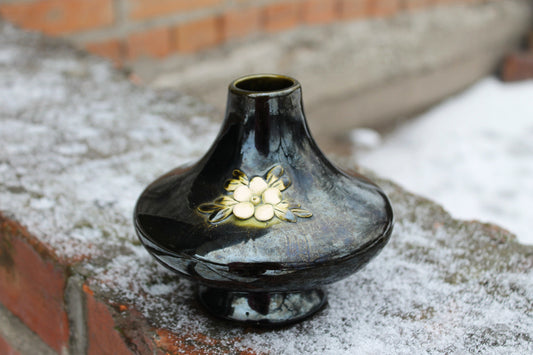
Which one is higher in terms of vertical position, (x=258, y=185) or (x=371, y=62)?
(x=258, y=185)

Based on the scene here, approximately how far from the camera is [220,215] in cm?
74

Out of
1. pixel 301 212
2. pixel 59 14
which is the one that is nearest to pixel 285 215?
pixel 301 212

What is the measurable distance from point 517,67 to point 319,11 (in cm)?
157

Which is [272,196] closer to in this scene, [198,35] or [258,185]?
[258,185]

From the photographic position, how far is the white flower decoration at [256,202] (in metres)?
0.73

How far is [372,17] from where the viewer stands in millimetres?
3018

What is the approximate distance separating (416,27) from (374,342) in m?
2.73

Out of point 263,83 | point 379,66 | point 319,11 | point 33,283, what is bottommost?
point 379,66

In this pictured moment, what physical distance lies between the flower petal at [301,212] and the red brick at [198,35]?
5.75 feet

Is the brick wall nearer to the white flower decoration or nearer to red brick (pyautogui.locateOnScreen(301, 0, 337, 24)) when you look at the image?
red brick (pyautogui.locateOnScreen(301, 0, 337, 24))

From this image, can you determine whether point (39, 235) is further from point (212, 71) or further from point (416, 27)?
point (416, 27)

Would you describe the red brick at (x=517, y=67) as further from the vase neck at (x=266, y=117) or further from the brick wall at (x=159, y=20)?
the vase neck at (x=266, y=117)

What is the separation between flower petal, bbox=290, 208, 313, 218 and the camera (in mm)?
738

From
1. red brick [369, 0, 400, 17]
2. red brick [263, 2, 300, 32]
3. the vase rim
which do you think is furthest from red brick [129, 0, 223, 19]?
the vase rim
